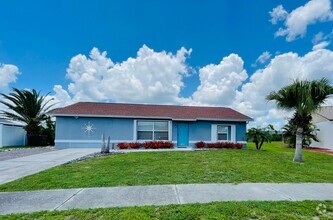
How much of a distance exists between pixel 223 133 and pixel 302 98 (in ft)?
27.1

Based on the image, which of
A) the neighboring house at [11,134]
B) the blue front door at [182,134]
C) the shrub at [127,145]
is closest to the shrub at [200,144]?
the blue front door at [182,134]

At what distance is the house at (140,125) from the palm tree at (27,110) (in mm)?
6315

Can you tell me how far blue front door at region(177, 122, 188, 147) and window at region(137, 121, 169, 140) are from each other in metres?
1.06

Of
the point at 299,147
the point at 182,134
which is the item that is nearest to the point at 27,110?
the point at 182,134

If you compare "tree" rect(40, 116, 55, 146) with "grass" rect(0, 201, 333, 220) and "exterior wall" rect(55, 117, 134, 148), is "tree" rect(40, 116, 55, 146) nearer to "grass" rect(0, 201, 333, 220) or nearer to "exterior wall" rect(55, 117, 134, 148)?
"exterior wall" rect(55, 117, 134, 148)

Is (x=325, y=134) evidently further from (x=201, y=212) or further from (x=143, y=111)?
(x=201, y=212)

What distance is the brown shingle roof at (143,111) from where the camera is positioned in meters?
16.1

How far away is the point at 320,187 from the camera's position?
219 inches

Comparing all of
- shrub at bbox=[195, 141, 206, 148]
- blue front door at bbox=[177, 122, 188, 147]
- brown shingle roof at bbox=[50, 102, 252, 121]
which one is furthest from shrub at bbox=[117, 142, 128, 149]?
shrub at bbox=[195, 141, 206, 148]

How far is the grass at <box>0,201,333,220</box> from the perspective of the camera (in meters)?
3.61

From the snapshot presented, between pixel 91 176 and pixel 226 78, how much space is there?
1505 centimetres

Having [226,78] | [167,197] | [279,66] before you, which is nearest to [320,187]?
[167,197]

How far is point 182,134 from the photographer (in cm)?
1720

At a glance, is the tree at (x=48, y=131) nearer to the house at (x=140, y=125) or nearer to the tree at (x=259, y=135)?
the house at (x=140, y=125)
